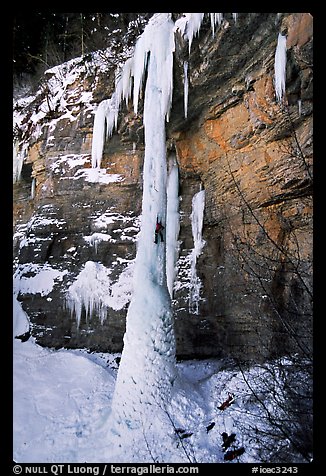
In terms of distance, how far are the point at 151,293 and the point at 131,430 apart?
1570mm

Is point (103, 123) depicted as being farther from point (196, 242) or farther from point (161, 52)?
point (196, 242)

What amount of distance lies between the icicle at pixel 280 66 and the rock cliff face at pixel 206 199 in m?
0.09

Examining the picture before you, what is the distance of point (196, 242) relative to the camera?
244 inches

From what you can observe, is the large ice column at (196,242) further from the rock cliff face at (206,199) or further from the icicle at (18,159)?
the icicle at (18,159)

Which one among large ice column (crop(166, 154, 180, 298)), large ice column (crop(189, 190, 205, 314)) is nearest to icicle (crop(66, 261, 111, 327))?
large ice column (crop(166, 154, 180, 298))

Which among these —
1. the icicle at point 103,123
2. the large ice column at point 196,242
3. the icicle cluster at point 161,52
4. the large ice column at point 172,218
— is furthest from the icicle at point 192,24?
the large ice column at point 196,242

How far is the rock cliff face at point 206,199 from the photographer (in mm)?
4426

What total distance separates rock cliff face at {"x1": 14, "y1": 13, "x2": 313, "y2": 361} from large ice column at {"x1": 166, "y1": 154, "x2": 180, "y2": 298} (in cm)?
13

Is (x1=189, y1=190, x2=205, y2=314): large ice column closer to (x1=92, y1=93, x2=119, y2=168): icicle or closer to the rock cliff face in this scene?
the rock cliff face

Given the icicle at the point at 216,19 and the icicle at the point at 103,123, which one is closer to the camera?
the icicle at the point at 216,19

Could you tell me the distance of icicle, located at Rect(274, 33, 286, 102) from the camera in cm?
409

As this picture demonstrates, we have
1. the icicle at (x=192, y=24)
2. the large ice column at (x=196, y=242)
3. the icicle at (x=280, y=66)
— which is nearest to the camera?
A: the icicle at (x=280, y=66)
